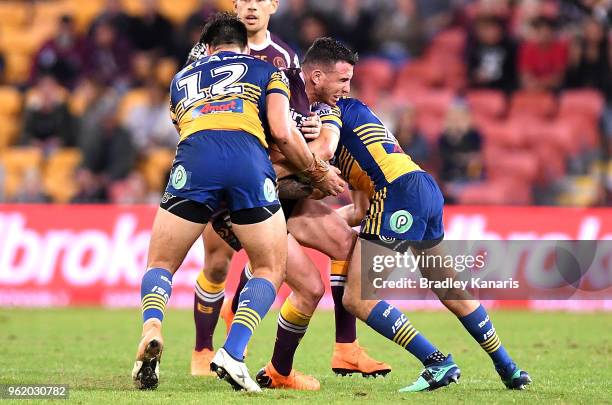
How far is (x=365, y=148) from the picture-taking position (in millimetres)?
7820

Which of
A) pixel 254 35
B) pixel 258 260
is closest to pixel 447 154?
pixel 254 35

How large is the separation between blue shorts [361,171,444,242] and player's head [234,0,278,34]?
6.50 ft

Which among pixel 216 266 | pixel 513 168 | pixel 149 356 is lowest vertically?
pixel 149 356

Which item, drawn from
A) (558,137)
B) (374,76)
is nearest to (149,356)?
(558,137)

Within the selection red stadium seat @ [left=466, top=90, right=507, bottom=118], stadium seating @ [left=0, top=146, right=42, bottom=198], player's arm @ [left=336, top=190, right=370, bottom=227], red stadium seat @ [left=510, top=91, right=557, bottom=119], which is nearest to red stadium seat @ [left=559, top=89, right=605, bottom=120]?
red stadium seat @ [left=510, top=91, right=557, bottom=119]

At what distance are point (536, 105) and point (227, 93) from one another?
11.6 metres

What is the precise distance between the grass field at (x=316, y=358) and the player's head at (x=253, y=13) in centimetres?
277

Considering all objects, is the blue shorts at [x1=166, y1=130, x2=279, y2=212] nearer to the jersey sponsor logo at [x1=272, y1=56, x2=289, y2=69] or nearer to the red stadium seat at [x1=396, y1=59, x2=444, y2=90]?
the jersey sponsor logo at [x1=272, y1=56, x2=289, y2=69]

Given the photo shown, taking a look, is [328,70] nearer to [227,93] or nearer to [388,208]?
[227,93]

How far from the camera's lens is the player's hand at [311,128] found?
754 centimetres

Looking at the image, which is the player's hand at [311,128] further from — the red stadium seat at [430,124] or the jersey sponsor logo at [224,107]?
the red stadium seat at [430,124]

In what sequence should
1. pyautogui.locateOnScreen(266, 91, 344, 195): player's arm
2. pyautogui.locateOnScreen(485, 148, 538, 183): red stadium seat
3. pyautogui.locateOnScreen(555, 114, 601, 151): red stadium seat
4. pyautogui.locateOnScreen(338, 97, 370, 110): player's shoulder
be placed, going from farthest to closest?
pyautogui.locateOnScreen(555, 114, 601, 151): red stadium seat → pyautogui.locateOnScreen(485, 148, 538, 183): red stadium seat → pyautogui.locateOnScreen(338, 97, 370, 110): player's shoulder → pyautogui.locateOnScreen(266, 91, 344, 195): player's arm

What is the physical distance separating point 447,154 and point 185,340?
6685 mm

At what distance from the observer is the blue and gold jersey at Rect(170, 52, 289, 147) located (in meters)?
7.10
